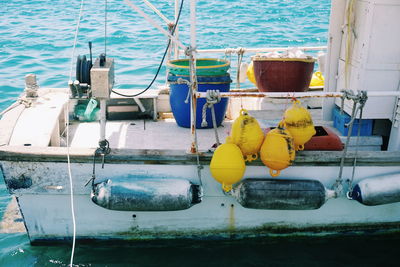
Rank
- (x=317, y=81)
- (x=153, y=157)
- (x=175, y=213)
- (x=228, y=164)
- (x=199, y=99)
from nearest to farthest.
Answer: (x=228, y=164), (x=153, y=157), (x=175, y=213), (x=199, y=99), (x=317, y=81)

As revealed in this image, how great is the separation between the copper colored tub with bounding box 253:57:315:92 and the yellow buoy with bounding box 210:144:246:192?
2286mm

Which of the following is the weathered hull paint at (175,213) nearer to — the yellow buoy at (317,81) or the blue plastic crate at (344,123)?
the blue plastic crate at (344,123)

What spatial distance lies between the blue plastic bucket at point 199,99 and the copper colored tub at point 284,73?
82 centimetres

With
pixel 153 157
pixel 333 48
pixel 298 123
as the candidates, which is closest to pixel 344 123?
pixel 333 48

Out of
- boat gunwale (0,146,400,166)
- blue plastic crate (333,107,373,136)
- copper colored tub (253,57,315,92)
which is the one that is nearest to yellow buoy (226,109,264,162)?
boat gunwale (0,146,400,166)

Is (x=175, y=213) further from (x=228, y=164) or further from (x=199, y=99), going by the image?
(x=199, y=99)

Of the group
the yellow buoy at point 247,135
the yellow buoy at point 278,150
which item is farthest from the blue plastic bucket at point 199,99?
the yellow buoy at point 278,150

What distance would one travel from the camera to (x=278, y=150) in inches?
177

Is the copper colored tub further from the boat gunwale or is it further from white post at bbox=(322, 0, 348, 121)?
the boat gunwale

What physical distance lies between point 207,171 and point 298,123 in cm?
105

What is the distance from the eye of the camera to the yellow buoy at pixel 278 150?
451cm

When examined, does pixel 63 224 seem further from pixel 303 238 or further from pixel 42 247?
pixel 303 238

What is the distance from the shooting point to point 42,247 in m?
5.39

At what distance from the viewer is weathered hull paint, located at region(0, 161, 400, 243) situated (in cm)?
488
